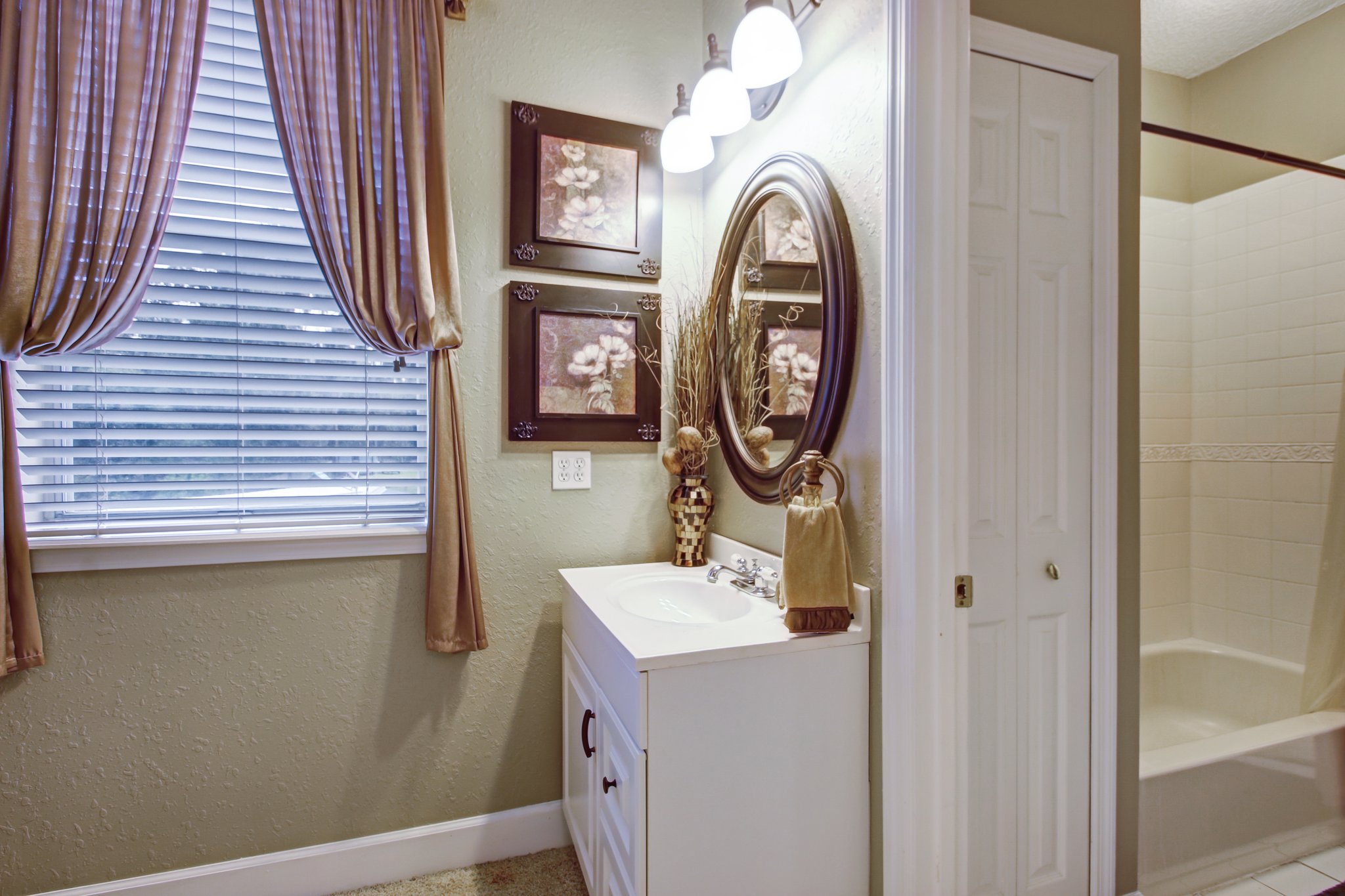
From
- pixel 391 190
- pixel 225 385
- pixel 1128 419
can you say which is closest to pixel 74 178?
pixel 225 385

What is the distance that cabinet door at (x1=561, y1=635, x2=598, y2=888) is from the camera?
1.48 meters

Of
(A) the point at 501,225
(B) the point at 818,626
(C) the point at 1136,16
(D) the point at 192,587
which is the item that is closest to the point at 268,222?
(A) the point at 501,225

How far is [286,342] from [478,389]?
50 centimetres

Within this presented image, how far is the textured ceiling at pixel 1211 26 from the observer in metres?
2.02

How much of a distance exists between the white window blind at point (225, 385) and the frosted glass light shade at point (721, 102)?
42.3 inches

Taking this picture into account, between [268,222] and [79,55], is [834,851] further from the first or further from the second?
[79,55]

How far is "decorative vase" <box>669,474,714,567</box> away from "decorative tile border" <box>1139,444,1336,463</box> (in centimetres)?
153

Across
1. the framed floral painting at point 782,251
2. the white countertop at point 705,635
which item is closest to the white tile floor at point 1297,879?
the white countertop at point 705,635

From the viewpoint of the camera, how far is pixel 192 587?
1585 millimetres

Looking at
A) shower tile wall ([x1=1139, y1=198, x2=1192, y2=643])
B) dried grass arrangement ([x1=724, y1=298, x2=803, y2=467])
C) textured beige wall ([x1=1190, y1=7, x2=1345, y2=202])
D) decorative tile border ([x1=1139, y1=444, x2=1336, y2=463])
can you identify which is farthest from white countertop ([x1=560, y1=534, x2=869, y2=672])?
textured beige wall ([x1=1190, y1=7, x2=1345, y2=202])

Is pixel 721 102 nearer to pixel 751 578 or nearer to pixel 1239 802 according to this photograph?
pixel 751 578

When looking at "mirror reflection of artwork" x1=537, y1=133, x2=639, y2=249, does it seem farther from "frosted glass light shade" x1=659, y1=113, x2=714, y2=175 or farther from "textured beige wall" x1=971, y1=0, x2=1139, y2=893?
"textured beige wall" x1=971, y1=0, x2=1139, y2=893

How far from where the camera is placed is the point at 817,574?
122cm

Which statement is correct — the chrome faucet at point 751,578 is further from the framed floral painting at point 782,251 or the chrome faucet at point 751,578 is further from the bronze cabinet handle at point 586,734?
the framed floral painting at point 782,251
